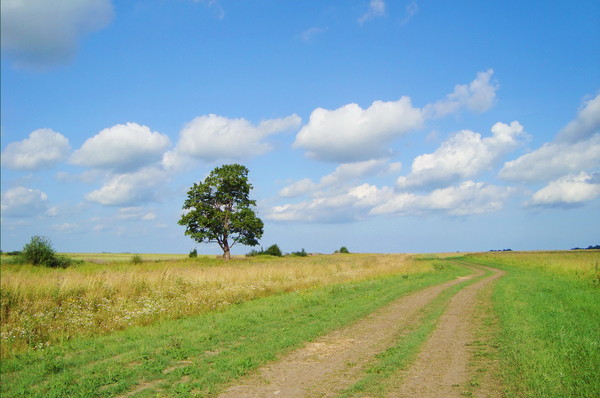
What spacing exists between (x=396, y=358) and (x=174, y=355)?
4786mm

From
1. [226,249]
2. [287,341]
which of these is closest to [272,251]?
[226,249]

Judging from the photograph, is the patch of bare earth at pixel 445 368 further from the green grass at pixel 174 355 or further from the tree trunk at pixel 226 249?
the tree trunk at pixel 226 249

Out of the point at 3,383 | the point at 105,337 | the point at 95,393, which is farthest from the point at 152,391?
the point at 105,337

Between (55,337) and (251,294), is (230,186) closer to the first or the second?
(251,294)

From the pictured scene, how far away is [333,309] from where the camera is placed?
14266 mm

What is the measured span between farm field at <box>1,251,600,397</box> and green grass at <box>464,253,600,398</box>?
3 cm

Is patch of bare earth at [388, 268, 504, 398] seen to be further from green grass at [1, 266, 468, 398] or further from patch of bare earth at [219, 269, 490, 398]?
green grass at [1, 266, 468, 398]

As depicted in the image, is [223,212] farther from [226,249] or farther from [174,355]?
[174,355]

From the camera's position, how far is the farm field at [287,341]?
6595 millimetres

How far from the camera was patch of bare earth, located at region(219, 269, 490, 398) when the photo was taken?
639 cm

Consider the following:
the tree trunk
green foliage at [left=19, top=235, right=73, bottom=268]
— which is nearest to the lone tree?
the tree trunk

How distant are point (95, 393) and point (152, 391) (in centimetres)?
99

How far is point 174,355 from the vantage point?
843 centimetres

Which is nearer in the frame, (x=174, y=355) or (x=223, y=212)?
(x=174, y=355)
